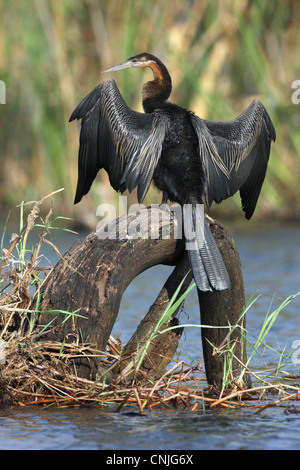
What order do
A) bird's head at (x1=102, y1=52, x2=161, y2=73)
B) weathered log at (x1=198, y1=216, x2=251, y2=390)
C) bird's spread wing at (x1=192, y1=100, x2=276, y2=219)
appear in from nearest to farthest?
1. weathered log at (x1=198, y1=216, x2=251, y2=390)
2. bird's spread wing at (x1=192, y1=100, x2=276, y2=219)
3. bird's head at (x1=102, y1=52, x2=161, y2=73)

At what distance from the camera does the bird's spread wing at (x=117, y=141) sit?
462 centimetres

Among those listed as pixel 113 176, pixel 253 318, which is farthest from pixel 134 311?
pixel 113 176

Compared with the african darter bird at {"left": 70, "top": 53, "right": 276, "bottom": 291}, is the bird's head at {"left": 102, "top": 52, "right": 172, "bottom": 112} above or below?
above

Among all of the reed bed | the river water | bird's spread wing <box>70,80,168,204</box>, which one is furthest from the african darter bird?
the river water

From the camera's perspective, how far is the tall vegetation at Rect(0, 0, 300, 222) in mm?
11523

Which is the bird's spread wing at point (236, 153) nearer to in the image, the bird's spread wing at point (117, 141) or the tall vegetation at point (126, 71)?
the bird's spread wing at point (117, 141)

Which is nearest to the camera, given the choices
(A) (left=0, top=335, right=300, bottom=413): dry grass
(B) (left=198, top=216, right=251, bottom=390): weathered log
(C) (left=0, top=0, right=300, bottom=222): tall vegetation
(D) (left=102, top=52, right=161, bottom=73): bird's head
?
(A) (left=0, top=335, right=300, bottom=413): dry grass

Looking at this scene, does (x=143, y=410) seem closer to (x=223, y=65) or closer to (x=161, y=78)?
(x=161, y=78)

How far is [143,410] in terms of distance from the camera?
4191 millimetres

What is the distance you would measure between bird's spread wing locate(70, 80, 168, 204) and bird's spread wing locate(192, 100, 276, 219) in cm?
28

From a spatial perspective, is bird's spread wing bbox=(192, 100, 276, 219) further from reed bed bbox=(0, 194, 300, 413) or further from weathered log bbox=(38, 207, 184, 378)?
reed bed bbox=(0, 194, 300, 413)

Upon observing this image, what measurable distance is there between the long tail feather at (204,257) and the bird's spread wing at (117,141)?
1.26ft

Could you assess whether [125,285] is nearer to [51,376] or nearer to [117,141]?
[51,376]

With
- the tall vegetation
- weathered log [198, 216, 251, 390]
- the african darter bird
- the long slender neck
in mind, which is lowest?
weathered log [198, 216, 251, 390]
